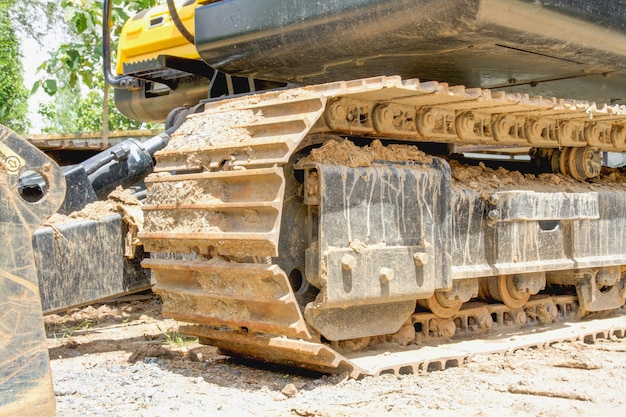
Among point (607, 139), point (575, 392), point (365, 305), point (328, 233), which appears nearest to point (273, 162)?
point (328, 233)

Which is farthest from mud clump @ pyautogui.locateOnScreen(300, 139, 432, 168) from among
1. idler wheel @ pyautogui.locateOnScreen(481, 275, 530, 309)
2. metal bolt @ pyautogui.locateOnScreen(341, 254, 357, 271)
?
idler wheel @ pyautogui.locateOnScreen(481, 275, 530, 309)

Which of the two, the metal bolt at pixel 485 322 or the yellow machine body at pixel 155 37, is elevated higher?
the yellow machine body at pixel 155 37

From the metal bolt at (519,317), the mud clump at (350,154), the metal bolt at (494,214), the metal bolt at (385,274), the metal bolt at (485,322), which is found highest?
the mud clump at (350,154)

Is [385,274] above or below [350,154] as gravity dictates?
below

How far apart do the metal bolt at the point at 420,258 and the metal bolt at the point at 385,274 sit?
9.1 inches

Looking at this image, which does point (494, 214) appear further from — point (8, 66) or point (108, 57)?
point (8, 66)

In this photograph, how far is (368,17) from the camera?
15.9 ft

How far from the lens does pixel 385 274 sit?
185 inches

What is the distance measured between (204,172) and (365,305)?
1136 millimetres

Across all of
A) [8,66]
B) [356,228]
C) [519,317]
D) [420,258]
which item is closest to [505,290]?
[519,317]

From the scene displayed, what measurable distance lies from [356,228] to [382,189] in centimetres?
30

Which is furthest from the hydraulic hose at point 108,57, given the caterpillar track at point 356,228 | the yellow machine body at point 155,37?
the caterpillar track at point 356,228

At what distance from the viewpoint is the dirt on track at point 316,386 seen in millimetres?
4027

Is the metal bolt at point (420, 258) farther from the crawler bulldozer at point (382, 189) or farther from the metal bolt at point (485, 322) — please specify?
the metal bolt at point (485, 322)
